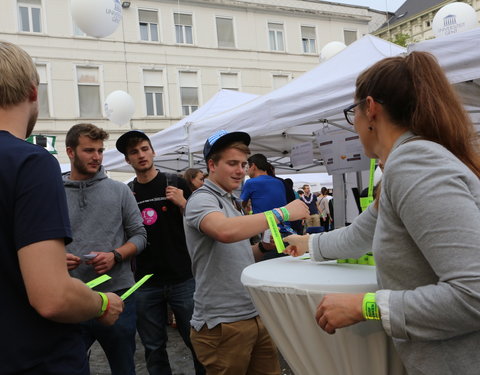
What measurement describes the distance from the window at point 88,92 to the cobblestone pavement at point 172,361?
1622 cm

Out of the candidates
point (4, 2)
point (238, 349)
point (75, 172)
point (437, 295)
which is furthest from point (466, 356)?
point (4, 2)

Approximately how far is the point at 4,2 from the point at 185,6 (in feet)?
24.7

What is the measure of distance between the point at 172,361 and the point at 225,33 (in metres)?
20.1

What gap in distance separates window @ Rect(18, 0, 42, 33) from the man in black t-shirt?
18.2 meters

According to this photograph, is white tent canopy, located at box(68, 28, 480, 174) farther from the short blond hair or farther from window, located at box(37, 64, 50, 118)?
window, located at box(37, 64, 50, 118)

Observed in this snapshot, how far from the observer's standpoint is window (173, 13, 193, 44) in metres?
21.1

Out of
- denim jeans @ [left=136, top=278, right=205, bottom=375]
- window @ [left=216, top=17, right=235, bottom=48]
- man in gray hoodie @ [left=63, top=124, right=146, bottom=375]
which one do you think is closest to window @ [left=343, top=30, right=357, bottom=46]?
window @ [left=216, top=17, right=235, bottom=48]

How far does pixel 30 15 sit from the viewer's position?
18688 mm

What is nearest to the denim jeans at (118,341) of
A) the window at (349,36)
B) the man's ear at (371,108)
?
the man's ear at (371,108)

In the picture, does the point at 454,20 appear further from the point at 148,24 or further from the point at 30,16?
the point at 30,16

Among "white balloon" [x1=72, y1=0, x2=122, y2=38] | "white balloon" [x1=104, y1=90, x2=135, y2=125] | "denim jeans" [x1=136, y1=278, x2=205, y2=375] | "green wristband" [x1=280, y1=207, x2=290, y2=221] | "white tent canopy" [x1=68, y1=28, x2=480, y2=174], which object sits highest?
"white balloon" [x1=72, y1=0, x2=122, y2=38]

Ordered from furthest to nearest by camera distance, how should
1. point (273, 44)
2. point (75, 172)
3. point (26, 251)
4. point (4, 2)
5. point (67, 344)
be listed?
1. point (273, 44)
2. point (4, 2)
3. point (75, 172)
4. point (67, 344)
5. point (26, 251)

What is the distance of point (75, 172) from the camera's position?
2.70m

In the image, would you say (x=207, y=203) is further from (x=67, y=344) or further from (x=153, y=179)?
(x=153, y=179)
